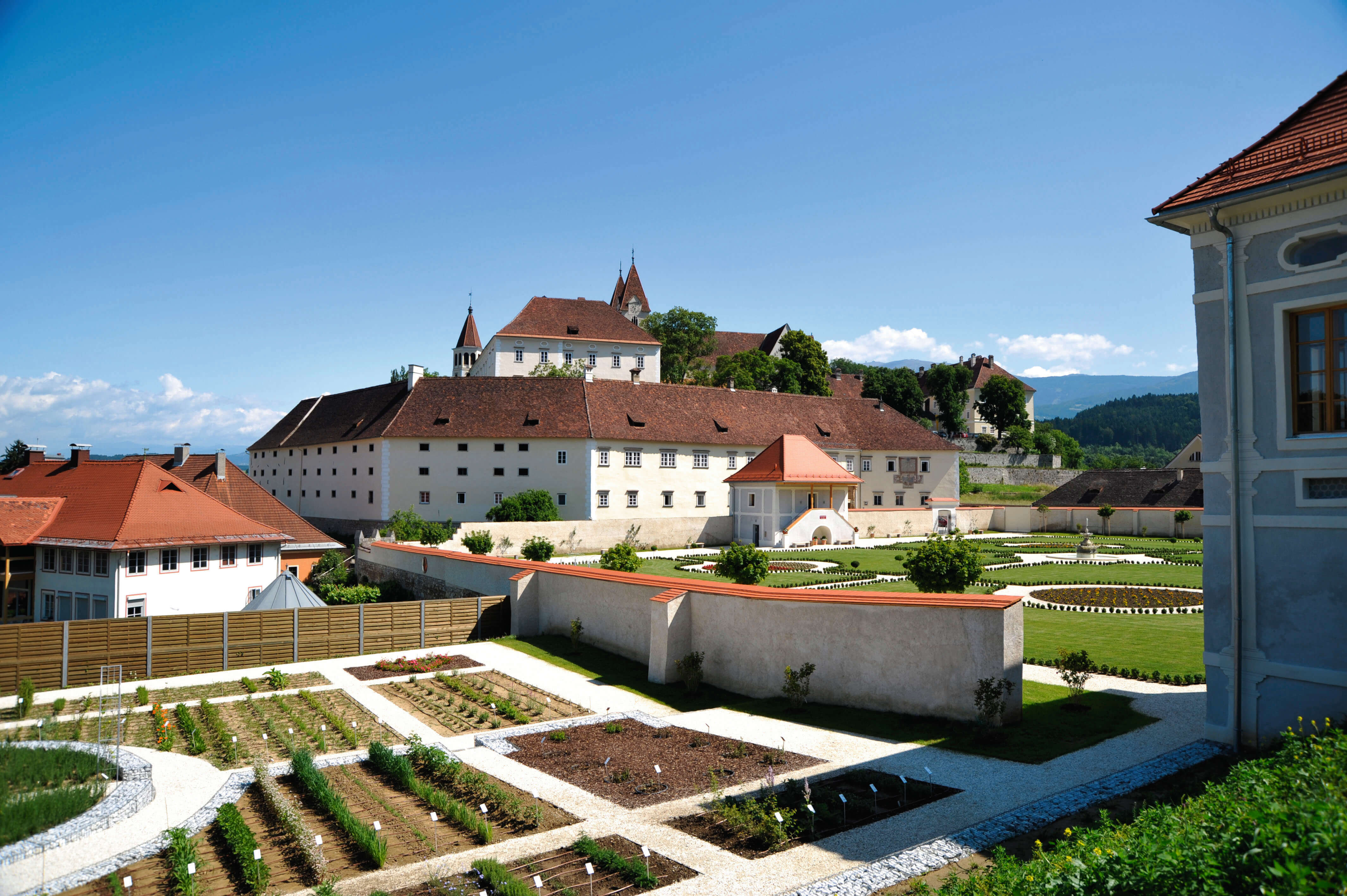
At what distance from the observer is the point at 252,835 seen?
8.89 meters

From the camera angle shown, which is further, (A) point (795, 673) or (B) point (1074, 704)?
(A) point (795, 673)

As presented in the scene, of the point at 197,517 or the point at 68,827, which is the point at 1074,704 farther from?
the point at 197,517

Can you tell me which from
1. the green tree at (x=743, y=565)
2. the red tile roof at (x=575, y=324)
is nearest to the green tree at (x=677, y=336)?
the red tile roof at (x=575, y=324)

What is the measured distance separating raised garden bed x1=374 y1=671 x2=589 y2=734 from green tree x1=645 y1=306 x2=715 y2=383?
68.6 metres

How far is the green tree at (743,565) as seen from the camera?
2170 centimetres

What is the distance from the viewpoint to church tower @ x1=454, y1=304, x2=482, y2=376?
286 ft

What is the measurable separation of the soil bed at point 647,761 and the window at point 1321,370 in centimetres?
770

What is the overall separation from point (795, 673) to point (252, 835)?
8.64m

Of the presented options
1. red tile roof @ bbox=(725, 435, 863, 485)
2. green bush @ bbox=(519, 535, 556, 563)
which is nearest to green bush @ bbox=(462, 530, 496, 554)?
green bush @ bbox=(519, 535, 556, 563)

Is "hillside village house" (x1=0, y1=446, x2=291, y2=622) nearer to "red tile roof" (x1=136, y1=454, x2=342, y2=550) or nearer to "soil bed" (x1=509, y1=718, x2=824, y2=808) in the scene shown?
"red tile roof" (x1=136, y1=454, x2=342, y2=550)

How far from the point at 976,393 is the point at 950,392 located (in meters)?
19.8

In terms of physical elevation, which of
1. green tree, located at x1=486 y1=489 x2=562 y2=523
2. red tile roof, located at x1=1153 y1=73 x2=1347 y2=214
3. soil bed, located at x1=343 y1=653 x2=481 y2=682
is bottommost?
soil bed, located at x1=343 y1=653 x2=481 y2=682

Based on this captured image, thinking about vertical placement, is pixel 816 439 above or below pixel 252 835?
above

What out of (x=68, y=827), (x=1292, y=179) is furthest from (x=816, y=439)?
(x=68, y=827)
